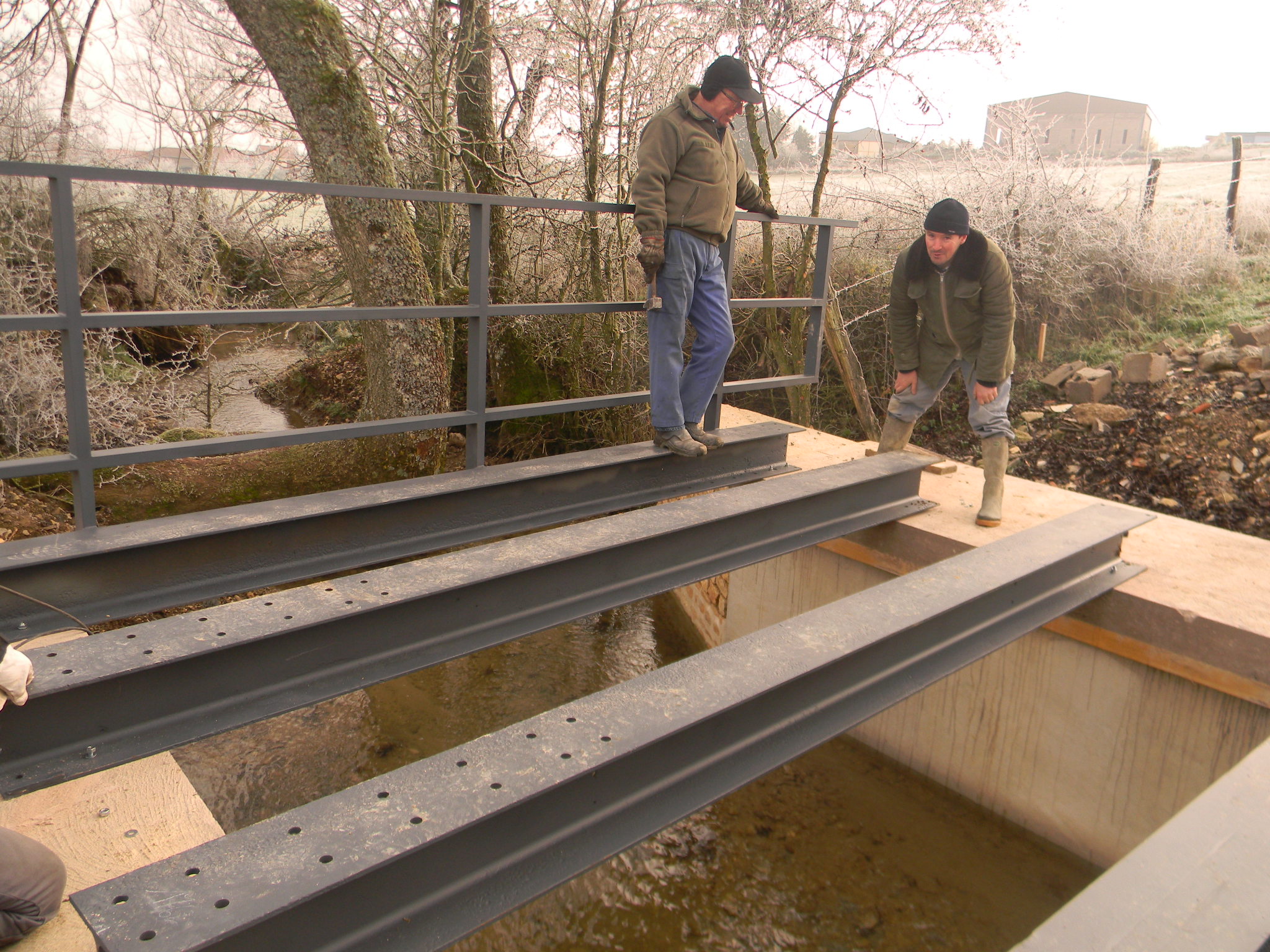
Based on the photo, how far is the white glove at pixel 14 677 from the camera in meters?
2.17

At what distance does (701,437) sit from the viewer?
16.7 feet

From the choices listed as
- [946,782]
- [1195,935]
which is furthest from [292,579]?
[946,782]

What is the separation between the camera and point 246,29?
6211 millimetres

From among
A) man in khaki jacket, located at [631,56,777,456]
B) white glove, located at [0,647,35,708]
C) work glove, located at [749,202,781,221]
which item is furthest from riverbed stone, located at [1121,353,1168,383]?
white glove, located at [0,647,35,708]

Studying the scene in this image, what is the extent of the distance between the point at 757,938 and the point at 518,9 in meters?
7.06

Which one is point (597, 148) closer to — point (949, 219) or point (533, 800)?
point (949, 219)

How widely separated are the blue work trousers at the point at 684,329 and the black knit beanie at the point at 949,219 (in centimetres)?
109

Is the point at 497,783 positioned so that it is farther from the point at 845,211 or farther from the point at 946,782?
the point at 845,211

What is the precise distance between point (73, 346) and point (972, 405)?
160 inches

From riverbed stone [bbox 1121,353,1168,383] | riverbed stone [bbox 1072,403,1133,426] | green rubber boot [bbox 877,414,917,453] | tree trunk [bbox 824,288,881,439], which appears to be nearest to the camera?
green rubber boot [bbox 877,414,917,453]

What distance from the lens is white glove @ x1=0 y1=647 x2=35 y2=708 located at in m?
2.17

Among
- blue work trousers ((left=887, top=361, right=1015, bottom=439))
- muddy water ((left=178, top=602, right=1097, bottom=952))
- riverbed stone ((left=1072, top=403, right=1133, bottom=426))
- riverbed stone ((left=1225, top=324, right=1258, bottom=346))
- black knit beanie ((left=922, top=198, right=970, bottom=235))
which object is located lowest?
muddy water ((left=178, top=602, right=1097, bottom=952))

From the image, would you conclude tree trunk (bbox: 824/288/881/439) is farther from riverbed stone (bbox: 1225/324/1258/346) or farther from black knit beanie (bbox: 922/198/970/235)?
black knit beanie (bbox: 922/198/970/235)

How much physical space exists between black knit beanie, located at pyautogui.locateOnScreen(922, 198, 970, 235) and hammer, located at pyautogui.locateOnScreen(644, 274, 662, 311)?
1.32 meters
